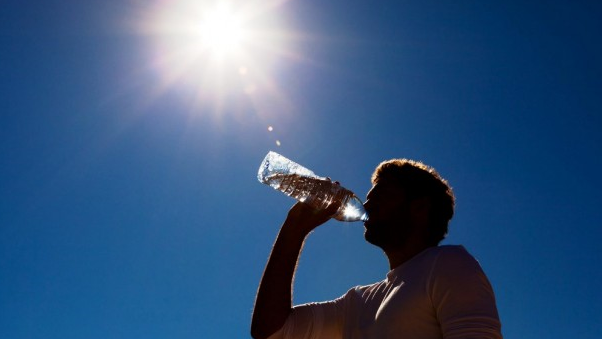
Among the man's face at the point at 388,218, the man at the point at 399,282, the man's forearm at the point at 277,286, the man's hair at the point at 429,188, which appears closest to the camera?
A: the man at the point at 399,282

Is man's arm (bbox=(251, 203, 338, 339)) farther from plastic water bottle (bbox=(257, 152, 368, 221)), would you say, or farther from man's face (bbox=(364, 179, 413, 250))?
man's face (bbox=(364, 179, 413, 250))

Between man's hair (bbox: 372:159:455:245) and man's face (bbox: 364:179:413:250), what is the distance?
7 cm

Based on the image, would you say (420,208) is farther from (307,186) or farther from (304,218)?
(307,186)

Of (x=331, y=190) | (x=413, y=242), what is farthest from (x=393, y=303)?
(x=331, y=190)

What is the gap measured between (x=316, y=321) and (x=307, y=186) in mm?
947

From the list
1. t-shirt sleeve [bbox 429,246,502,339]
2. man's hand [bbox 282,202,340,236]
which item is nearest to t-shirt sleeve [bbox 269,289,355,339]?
man's hand [bbox 282,202,340,236]

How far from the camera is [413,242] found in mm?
2773

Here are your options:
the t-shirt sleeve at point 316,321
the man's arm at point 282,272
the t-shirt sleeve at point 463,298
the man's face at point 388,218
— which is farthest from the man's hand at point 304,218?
the t-shirt sleeve at point 463,298

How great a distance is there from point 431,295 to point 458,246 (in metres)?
0.28

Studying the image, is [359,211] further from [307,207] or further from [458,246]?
[458,246]

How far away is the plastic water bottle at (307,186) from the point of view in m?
3.16

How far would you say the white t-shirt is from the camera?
1.95m

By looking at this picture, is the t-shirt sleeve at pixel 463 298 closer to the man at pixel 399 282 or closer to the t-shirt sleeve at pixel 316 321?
the man at pixel 399 282

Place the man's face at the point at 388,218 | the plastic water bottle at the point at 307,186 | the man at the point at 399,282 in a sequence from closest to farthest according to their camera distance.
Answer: the man at the point at 399,282, the man's face at the point at 388,218, the plastic water bottle at the point at 307,186
